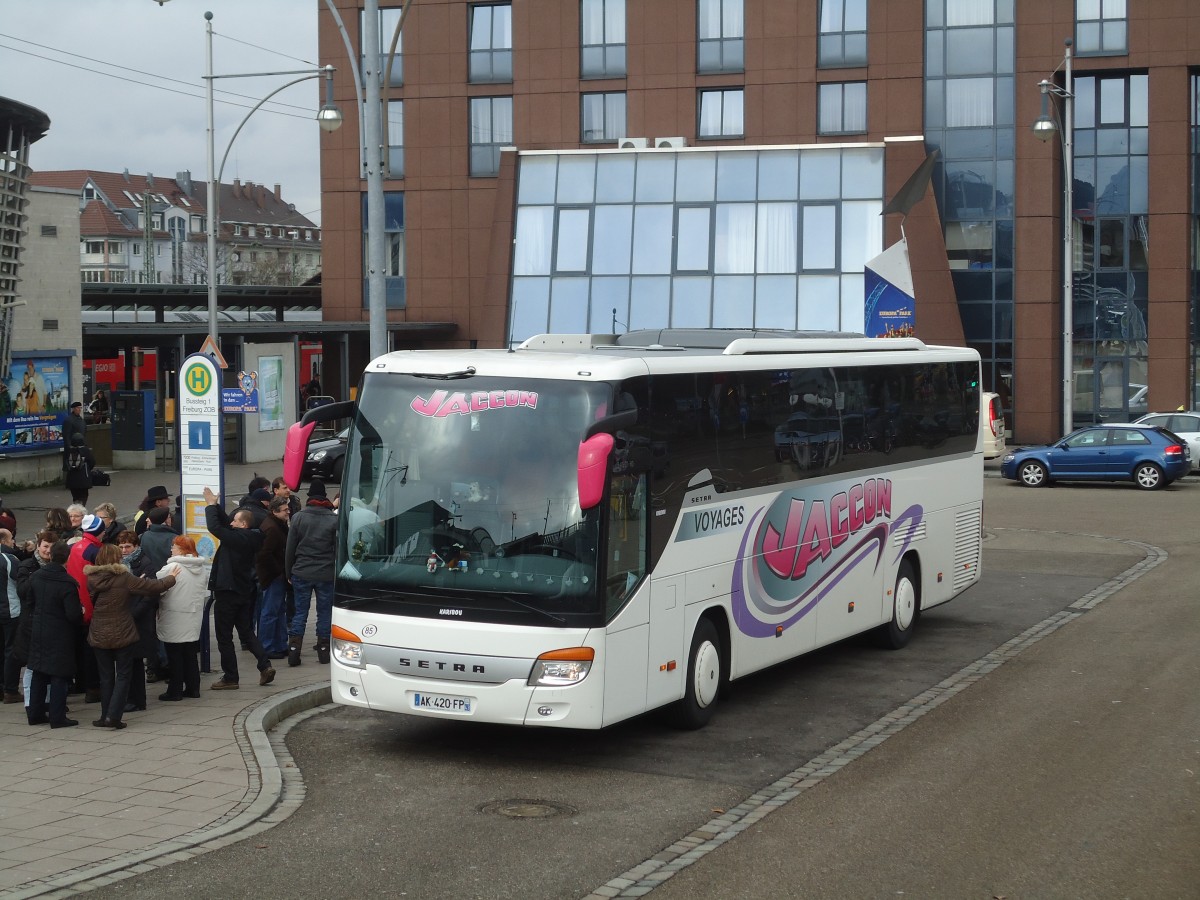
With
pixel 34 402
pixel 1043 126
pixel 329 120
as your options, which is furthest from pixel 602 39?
pixel 329 120

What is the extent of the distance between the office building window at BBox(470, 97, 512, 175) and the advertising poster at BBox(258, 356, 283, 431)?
13.2 m

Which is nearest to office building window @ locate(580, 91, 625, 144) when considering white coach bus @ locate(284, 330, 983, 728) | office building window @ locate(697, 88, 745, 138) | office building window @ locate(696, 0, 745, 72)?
office building window @ locate(697, 88, 745, 138)

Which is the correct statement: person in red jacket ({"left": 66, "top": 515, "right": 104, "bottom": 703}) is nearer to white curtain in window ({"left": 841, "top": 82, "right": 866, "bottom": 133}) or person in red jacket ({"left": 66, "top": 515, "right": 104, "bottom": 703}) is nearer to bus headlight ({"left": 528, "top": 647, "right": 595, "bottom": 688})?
bus headlight ({"left": 528, "top": 647, "right": 595, "bottom": 688})

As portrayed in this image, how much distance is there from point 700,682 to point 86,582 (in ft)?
16.0

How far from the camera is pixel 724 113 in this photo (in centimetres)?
4778

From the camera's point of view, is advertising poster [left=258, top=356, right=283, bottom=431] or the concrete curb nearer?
the concrete curb

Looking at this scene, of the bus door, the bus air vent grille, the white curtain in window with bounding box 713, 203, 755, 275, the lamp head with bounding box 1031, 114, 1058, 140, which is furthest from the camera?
the white curtain in window with bounding box 713, 203, 755, 275

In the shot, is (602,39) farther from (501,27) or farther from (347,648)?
(347,648)

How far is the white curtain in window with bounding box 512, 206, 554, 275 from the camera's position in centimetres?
4481

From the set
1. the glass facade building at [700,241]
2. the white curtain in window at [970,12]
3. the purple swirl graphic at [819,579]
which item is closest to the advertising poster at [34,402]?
the glass facade building at [700,241]

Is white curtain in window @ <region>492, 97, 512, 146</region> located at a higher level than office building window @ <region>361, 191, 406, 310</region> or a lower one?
higher

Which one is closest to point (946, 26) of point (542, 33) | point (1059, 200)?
point (1059, 200)

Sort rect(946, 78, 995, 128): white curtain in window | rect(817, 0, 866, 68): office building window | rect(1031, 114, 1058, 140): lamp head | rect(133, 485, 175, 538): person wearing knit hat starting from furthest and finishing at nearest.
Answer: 1. rect(817, 0, 866, 68): office building window
2. rect(946, 78, 995, 128): white curtain in window
3. rect(1031, 114, 1058, 140): lamp head
4. rect(133, 485, 175, 538): person wearing knit hat

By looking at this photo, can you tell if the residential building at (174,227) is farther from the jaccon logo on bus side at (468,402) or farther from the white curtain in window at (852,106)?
the jaccon logo on bus side at (468,402)
